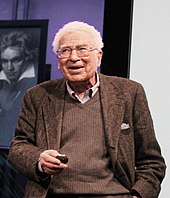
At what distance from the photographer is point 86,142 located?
1420 millimetres

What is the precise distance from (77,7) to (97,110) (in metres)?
0.94

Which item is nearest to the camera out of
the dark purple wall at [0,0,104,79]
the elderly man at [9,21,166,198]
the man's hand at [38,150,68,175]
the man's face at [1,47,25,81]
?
the man's hand at [38,150,68,175]

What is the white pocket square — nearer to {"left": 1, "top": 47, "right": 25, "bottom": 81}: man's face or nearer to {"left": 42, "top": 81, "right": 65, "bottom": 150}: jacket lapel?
{"left": 42, "top": 81, "right": 65, "bottom": 150}: jacket lapel

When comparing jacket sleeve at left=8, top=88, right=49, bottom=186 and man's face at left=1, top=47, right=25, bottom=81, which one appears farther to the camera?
man's face at left=1, top=47, right=25, bottom=81

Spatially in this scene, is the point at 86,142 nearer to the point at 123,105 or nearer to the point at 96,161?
the point at 96,161

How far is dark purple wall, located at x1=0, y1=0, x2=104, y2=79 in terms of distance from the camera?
7.25 feet

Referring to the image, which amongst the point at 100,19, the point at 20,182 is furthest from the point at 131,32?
the point at 20,182

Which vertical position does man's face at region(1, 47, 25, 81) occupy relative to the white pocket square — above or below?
above

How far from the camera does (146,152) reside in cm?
146

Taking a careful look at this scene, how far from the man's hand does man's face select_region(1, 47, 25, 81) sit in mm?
1056

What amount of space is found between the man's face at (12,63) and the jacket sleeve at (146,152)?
102cm

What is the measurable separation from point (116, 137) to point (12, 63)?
42.8 inches

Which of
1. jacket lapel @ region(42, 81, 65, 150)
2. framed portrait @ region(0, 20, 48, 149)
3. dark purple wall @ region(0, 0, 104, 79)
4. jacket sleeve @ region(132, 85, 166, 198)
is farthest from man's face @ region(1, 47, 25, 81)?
jacket sleeve @ region(132, 85, 166, 198)

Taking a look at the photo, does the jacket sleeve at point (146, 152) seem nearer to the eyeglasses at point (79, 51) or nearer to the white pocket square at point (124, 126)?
the white pocket square at point (124, 126)
